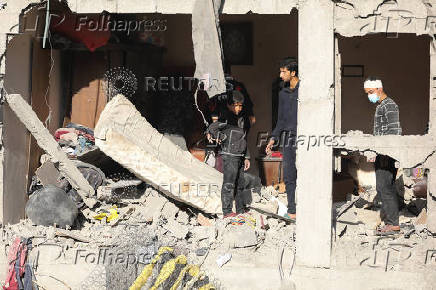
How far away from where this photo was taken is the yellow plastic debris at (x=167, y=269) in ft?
24.3

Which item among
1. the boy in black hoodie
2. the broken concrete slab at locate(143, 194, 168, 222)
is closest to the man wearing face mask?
the boy in black hoodie

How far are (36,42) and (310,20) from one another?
4.69 meters

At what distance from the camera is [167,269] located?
7543 mm

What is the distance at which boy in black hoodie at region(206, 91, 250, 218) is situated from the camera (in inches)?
357

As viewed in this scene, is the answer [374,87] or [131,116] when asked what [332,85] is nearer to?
[374,87]

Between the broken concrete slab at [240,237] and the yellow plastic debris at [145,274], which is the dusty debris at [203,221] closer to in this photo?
the broken concrete slab at [240,237]

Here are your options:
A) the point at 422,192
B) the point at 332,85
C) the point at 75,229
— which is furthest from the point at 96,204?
the point at 422,192

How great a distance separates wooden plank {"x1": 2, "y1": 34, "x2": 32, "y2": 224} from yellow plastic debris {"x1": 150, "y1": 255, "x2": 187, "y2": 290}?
7.77ft

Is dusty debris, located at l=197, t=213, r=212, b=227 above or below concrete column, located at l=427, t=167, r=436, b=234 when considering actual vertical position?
below

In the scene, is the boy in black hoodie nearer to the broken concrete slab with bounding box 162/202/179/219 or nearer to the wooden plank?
the broken concrete slab with bounding box 162/202/179/219

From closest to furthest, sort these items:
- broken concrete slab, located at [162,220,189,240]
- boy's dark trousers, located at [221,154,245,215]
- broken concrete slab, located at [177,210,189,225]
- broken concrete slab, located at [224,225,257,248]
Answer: broken concrete slab, located at [224,225,257,248], broken concrete slab, located at [162,220,189,240], boy's dark trousers, located at [221,154,245,215], broken concrete slab, located at [177,210,189,225]

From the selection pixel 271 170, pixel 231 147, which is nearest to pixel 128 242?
pixel 231 147

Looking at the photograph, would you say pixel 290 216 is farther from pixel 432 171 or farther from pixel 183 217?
pixel 432 171

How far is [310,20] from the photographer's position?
763 centimetres
